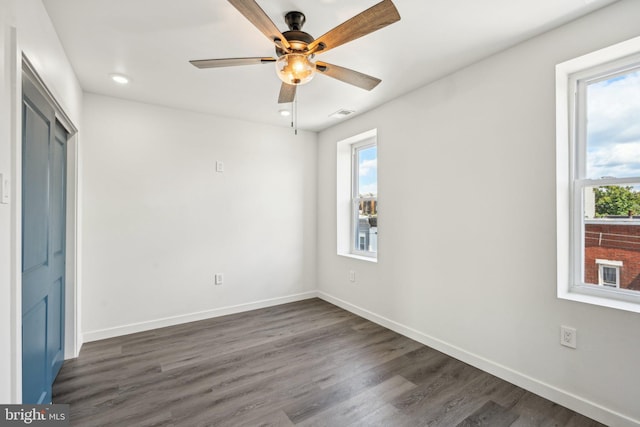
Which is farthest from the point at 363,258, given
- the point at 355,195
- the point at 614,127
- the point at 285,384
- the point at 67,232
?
the point at 67,232

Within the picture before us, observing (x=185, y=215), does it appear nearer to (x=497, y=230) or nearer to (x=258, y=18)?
(x=258, y=18)

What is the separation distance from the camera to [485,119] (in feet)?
7.94

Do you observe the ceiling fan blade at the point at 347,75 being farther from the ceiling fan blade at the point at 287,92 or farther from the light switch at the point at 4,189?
the light switch at the point at 4,189

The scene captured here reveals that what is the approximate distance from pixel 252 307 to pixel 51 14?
335 cm

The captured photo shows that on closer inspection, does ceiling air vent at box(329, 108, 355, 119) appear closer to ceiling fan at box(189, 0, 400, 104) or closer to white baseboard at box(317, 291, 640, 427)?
ceiling fan at box(189, 0, 400, 104)

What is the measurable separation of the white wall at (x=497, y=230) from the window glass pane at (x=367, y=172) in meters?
0.54

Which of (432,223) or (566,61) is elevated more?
(566,61)

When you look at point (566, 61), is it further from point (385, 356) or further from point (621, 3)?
point (385, 356)

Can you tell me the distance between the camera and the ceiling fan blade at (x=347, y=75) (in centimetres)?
188

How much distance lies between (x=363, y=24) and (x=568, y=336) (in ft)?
7.51

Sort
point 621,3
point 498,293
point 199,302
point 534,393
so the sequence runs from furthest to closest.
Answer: point 199,302 → point 498,293 → point 534,393 → point 621,3

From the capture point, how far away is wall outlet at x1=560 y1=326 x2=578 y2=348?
76.5 inches

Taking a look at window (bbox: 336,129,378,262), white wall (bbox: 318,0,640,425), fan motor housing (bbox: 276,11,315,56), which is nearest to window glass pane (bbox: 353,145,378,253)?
window (bbox: 336,129,378,262)

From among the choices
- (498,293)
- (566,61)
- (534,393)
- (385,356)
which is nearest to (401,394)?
(385,356)
